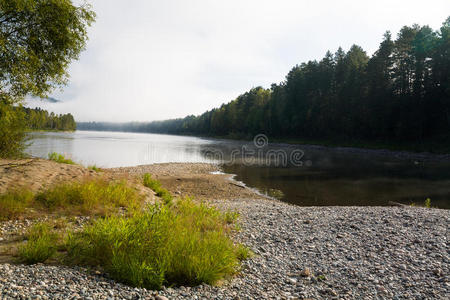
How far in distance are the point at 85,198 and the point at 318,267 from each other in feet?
26.3

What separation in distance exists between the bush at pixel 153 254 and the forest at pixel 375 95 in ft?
175

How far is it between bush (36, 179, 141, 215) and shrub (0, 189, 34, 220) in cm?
38

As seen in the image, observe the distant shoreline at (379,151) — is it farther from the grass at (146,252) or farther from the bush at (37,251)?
the bush at (37,251)

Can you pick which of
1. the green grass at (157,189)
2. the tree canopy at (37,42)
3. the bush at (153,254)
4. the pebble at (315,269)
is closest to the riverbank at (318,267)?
the pebble at (315,269)

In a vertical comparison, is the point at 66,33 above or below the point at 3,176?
above

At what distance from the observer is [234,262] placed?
17.4 feet

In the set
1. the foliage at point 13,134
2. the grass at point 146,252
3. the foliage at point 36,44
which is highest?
the foliage at point 36,44

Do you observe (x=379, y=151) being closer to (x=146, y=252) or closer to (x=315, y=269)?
(x=315, y=269)

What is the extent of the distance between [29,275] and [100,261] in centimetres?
118

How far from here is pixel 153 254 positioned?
5.03m

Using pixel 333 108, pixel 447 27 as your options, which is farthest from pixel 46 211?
pixel 333 108

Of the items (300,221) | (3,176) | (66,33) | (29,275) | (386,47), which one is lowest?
(300,221)

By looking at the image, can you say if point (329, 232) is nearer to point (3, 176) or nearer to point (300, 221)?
point (300, 221)

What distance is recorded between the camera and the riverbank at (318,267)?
4.19m
